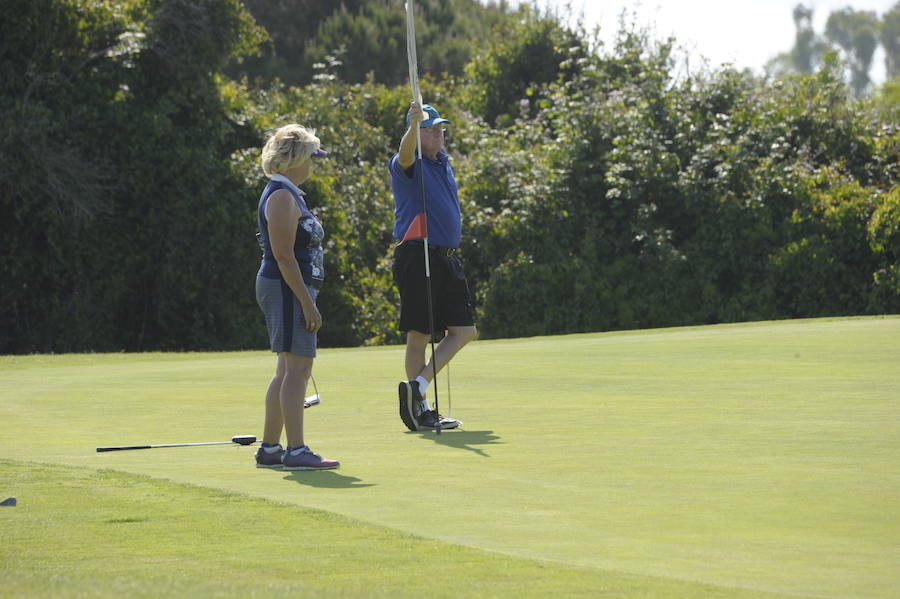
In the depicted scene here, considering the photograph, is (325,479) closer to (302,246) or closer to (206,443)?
(302,246)

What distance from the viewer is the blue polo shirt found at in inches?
376

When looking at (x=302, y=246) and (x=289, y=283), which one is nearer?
(x=289, y=283)

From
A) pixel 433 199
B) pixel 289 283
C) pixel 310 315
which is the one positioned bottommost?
pixel 310 315

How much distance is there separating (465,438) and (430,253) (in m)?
1.67

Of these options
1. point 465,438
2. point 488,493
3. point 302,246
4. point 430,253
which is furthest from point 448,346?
point 488,493

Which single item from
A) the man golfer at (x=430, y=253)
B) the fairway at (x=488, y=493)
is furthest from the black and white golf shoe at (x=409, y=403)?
the man golfer at (x=430, y=253)

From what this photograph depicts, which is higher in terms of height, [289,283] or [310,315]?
[289,283]

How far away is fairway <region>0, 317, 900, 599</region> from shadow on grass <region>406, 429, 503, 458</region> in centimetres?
3

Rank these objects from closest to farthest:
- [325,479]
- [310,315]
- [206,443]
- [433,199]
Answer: [325,479], [310,315], [206,443], [433,199]

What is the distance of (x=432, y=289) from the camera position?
979cm

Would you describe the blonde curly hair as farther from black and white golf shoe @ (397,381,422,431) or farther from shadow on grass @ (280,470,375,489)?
black and white golf shoe @ (397,381,422,431)

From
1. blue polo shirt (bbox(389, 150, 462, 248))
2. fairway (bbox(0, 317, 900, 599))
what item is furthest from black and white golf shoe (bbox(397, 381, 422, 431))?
blue polo shirt (bbox(389, 150, 462, 248))

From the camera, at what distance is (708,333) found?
16.8 meters

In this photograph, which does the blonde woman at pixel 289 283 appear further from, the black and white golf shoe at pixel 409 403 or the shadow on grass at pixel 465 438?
the black and white golf shoe at pixel 409 403
